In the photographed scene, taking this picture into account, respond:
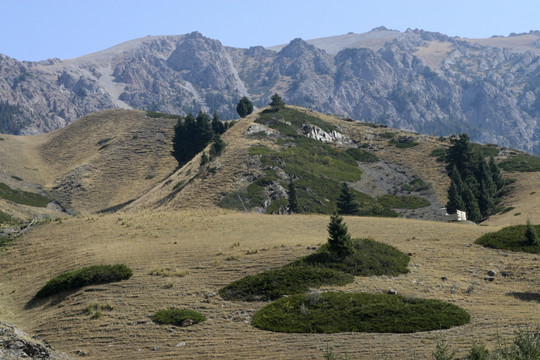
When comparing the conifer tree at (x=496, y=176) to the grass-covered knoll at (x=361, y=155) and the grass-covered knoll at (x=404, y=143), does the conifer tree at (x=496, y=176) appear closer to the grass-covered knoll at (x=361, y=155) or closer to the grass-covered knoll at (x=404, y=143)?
the grass-covered knoll at (x=361, y=155)

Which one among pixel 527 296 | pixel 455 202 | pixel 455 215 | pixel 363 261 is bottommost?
pixel 455 215

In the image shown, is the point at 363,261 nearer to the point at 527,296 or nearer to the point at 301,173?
the point at 527,296

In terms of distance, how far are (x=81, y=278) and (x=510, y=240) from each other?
28.5m

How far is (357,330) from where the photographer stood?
69.7ft

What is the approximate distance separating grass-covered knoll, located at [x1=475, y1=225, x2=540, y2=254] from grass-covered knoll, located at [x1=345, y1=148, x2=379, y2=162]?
70056mm

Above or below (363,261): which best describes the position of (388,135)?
above

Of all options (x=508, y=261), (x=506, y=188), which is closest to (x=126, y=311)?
(x=508, y=261)

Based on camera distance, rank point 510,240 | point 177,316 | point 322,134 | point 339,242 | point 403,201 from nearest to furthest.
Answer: point 177,316, point 339,242, point 510,240, point 403,201, point 322,134

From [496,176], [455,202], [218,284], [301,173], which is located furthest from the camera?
[496,176]

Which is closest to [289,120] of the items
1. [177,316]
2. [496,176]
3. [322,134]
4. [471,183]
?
[322,134]

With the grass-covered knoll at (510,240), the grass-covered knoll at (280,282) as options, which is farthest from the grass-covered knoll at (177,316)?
the grass-covered knoll at (510,240)

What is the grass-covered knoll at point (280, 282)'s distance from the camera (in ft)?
84.4

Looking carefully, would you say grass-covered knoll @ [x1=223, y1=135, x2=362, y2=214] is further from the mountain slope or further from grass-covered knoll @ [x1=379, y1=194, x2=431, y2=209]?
the mountain slope

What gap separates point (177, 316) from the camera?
23422 mm
